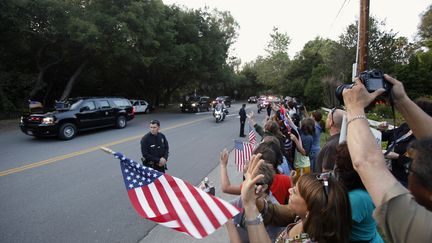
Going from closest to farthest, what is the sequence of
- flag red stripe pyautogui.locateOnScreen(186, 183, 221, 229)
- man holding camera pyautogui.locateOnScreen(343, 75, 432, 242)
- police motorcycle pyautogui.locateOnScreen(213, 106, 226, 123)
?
man holding camera pyautogui.locateOnScreen(343, 75, 432, 242) < flag red stripe pyautogui.locateOnScreen(186, 183, 221, 229) < police motorcycle pyautogui.locateOnScreen(213, 106, 226, 123)

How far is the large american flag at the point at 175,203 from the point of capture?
2078mm

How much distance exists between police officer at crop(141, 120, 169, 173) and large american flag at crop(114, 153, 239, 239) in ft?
9.80

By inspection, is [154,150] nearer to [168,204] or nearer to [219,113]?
[168,204]

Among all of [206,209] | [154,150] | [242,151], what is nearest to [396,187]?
[206,209]

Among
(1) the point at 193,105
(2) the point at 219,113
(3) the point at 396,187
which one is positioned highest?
(3) the point at 396,187

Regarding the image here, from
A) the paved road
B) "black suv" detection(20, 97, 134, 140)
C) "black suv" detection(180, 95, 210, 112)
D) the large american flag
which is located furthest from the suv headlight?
"black suv" detection(180, 95, 210, 112)

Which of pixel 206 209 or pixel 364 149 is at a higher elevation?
pixel 364 149

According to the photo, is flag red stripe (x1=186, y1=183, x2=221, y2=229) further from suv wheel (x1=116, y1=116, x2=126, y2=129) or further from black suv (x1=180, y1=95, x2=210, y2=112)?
black suv (x1=180, y1=95, x2=210, y2=112)

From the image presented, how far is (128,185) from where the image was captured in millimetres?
2609

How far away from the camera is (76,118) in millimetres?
13156

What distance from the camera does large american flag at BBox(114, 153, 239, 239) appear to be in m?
2.08

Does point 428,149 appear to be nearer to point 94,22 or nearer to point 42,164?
point 42,164

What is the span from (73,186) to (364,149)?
6615 mm

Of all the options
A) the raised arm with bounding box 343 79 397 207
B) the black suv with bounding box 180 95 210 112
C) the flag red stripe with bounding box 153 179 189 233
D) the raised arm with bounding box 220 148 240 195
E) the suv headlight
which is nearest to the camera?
the raised arm with bounding box 343 79 397 207
